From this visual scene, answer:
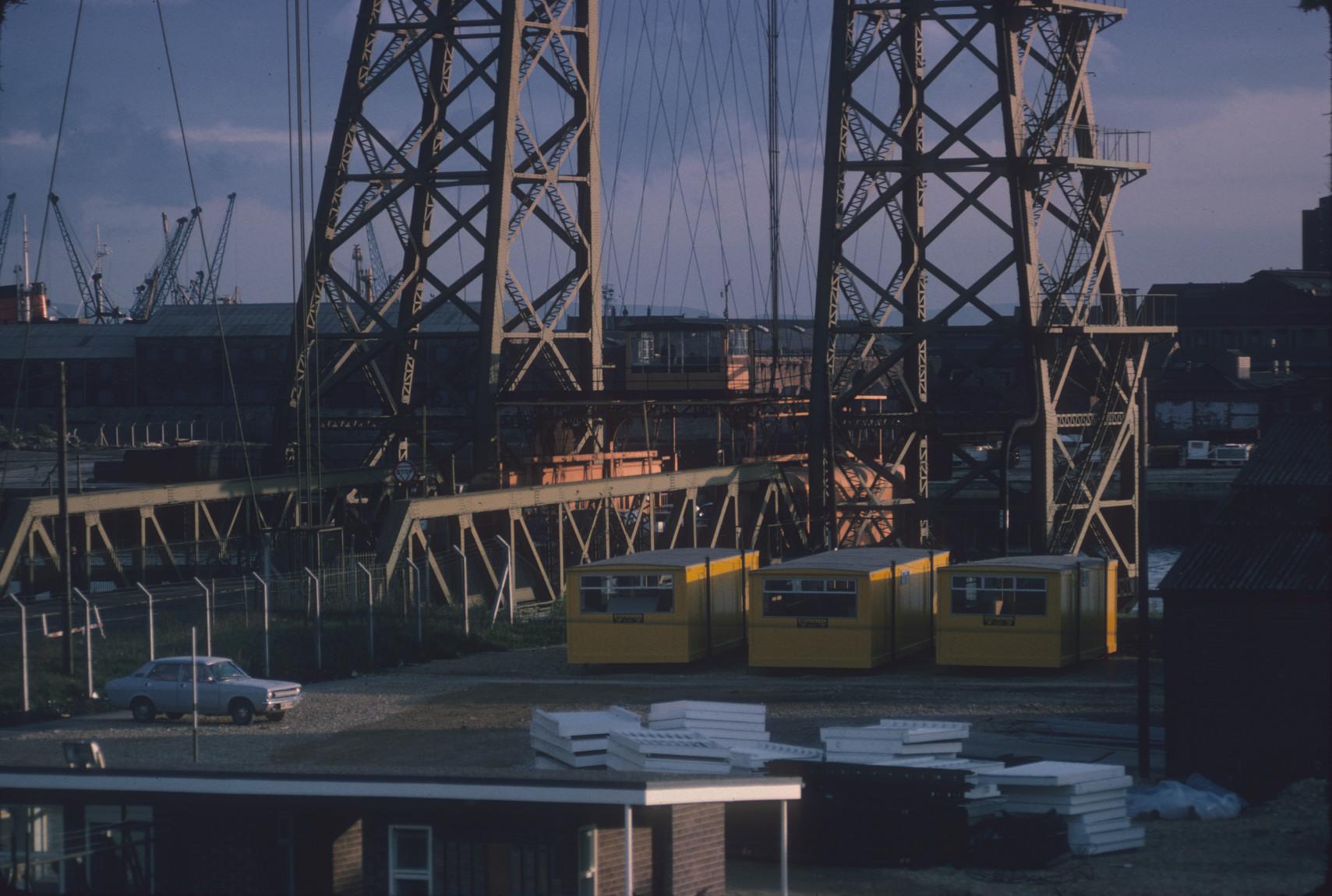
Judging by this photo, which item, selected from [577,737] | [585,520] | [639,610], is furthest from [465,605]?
[577,737]

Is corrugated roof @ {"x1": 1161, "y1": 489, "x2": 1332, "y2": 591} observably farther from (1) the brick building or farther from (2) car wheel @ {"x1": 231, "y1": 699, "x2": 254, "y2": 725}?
(2) car wheel @ {"x1": 231, "y1": 699, "x2": 254, "y2": 725}

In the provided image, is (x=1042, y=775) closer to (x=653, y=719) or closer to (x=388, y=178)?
(x=653, y=719)

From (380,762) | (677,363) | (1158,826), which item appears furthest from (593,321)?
(1158,826)

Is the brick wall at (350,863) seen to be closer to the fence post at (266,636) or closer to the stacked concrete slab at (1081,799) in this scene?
the stacked concrete slab at (1081,799)

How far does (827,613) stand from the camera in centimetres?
2945

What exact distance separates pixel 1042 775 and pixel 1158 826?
191cm

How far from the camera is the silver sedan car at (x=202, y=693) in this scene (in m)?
25.4

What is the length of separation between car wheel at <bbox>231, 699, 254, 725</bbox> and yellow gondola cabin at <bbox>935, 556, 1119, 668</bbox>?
38.3ft

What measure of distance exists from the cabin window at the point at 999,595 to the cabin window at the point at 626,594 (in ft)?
16.9

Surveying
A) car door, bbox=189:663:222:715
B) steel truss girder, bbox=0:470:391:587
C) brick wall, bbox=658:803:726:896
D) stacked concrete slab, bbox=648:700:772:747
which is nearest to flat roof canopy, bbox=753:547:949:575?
stacked concrete slab, bbox=648:700:772:747

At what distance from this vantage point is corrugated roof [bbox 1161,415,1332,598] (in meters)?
20.1

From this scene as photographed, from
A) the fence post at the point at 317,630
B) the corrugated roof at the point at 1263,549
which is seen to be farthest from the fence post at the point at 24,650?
the corrugated roof at the point at 1263,549

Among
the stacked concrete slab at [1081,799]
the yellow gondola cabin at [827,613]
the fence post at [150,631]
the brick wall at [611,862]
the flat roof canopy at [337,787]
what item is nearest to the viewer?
the flat roof canopy at [337,787]

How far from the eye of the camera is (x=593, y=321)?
49.8 metres
